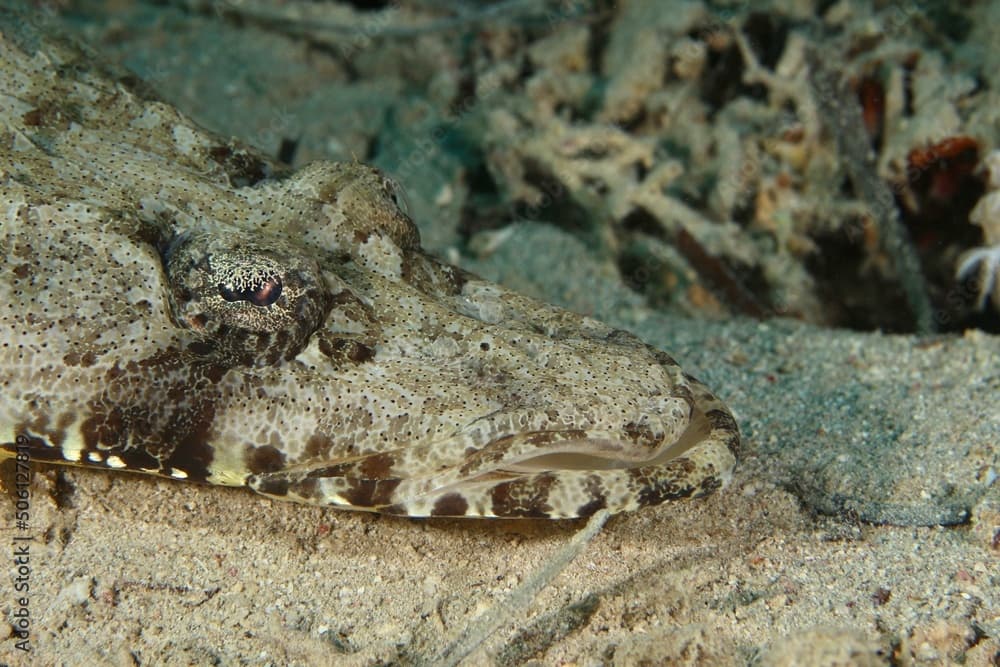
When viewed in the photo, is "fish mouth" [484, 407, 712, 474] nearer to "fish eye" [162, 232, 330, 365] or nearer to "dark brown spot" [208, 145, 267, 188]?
"fish eye" [162, 232, 330, 365]

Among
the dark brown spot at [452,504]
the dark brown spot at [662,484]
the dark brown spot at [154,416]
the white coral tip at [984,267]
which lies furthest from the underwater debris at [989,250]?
the dark brown spot at [154,416]

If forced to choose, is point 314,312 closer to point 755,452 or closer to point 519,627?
point 519,627

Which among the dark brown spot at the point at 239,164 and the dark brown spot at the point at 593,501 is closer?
the dark brown spot at the point at 593,501

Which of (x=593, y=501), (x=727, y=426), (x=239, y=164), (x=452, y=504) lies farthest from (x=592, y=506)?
(x=239, y=164)

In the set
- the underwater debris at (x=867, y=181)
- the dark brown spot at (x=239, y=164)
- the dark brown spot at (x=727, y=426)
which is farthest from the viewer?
the underwater debris at (x=867, y=181)

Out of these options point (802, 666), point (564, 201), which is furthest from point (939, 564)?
point (564, 201)

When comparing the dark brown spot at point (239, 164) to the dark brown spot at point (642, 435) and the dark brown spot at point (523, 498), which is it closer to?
the dark brown spot at point (523, 498)

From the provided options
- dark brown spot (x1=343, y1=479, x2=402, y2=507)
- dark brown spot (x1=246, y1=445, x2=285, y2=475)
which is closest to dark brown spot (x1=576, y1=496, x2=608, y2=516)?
dark brown spot (x1=343, y1=479, x2=402, y2=507)

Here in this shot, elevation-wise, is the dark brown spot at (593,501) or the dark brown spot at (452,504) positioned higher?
the dark brown spot at (593,501)

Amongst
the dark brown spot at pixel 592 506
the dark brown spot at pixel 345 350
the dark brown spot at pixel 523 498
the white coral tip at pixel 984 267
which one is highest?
the white coral tip at pixel 984 267
